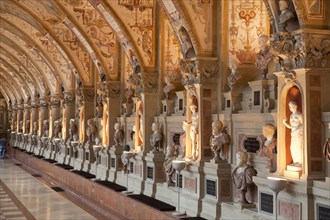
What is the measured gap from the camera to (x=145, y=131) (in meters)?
15.5

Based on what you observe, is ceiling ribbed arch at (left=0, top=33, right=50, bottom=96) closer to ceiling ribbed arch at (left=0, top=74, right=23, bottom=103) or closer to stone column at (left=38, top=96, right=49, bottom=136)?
stone column at (left=38, top=96, right=49, bottom=136)

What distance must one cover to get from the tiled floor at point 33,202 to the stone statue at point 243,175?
558 cm

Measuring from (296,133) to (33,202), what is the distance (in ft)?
36.8

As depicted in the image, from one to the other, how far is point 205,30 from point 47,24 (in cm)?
1053

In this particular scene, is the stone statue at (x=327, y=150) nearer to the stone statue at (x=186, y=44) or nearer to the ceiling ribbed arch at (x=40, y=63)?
the stone statue at (x=186, y=44)

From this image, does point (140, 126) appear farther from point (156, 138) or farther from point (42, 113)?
point (42, 113)

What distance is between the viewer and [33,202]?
1736 centimetres

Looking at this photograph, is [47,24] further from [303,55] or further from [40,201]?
[303,55]

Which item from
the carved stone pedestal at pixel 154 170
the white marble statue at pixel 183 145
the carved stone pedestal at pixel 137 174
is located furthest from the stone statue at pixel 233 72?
the carved stone pedestal at pixel 137 174

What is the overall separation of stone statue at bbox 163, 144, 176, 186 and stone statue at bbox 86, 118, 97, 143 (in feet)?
25.0

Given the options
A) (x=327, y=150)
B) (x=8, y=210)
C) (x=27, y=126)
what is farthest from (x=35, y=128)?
(x=327, y=150)

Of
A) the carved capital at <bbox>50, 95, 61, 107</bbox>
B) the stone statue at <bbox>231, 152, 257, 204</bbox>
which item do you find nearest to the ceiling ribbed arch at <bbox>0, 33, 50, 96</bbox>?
the carved capital at <bbox>50, 95, 61, 107</bbox>

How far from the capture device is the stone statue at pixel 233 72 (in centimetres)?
1141

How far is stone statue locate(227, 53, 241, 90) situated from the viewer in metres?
11.4
